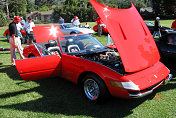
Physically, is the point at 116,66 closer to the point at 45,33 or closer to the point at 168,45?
the point at 168,45

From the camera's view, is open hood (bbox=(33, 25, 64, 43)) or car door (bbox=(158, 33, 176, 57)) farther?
open hood (bbox=(33, 25, 64, 43))

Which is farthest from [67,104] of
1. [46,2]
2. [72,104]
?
[46,2]

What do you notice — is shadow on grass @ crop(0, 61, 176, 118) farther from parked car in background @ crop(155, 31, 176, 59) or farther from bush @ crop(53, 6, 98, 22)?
bush @ crop(53, 6, 98, 22)

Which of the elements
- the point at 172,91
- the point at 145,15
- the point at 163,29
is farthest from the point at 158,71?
the point at 145,15

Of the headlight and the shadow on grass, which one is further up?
the headlight

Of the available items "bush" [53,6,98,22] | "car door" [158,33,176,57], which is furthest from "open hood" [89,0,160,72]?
"bush" [53,6,98,22]

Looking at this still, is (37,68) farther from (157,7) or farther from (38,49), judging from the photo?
(157,7)

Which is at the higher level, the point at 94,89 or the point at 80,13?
the point at 80,13

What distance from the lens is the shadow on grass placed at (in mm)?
3227

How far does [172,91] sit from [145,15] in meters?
46.6

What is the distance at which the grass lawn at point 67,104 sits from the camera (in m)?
3.18

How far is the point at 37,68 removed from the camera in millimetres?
3738

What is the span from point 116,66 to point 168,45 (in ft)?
9.69

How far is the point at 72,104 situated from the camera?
3.57m
